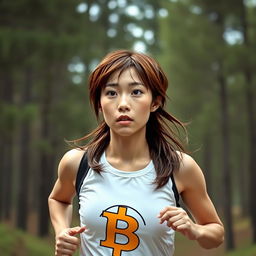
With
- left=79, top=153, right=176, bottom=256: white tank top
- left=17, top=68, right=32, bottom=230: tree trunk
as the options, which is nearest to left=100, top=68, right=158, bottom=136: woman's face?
left=79, top=153, right=176, bottom=256: white tank top

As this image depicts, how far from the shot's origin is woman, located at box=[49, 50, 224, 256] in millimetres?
2621

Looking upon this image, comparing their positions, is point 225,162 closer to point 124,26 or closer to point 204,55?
point 204,55

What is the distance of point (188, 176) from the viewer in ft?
9.16

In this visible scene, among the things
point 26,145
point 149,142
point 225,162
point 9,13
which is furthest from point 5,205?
point 149,142

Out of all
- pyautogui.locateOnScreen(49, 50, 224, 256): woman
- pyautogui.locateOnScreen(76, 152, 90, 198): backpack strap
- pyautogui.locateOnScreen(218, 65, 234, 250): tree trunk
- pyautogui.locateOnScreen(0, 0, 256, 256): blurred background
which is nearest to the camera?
pyautogui.locateOnScreen(49, 50, 224, 256): woman

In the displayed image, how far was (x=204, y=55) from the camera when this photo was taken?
20.3 meters

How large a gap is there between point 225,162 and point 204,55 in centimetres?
424

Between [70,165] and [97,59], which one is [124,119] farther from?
[97,59]

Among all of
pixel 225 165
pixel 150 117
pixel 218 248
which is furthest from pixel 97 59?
pixel 150 117

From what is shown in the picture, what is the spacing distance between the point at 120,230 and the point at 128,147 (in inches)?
18.2

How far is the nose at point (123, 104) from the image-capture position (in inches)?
105

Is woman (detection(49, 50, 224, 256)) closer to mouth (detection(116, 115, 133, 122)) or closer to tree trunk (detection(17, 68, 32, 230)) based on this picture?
mouth (detection(116, 115, 133, 122))

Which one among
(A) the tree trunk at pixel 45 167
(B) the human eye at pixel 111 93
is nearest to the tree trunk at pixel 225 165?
(A) the tree trunk at pixel 45 167

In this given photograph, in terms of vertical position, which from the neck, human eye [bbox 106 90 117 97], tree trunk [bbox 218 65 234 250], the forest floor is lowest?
the neck
